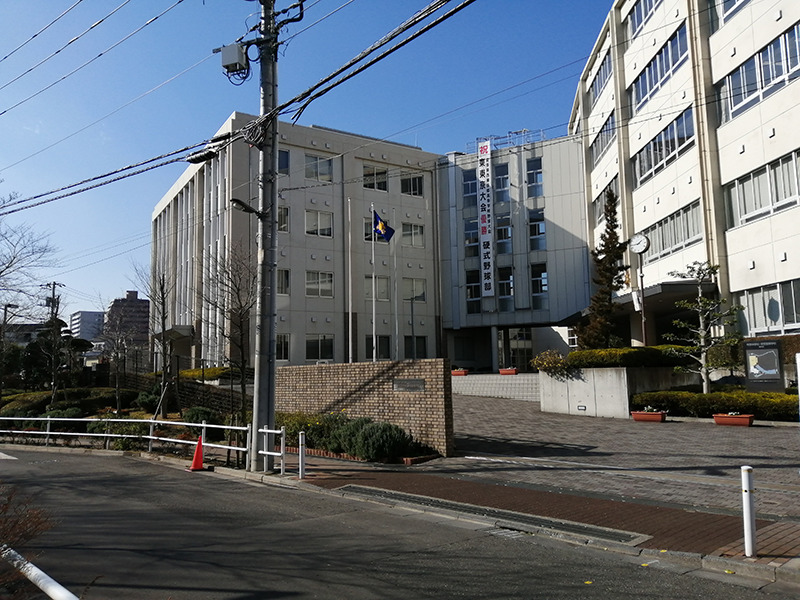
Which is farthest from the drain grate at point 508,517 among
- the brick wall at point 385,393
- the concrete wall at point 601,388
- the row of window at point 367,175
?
the row of window at point 367,175

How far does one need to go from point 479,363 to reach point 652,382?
81.1 ft

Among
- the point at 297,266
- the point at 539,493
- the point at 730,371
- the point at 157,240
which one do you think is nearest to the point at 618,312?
the point at 730,371

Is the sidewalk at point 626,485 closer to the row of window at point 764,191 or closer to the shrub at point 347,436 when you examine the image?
the shrub at point 347,436

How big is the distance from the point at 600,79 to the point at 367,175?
1537cm

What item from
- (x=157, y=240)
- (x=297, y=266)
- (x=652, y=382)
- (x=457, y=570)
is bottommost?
(x=457, y=570)

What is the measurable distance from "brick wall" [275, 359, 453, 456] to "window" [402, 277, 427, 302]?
2420 cm

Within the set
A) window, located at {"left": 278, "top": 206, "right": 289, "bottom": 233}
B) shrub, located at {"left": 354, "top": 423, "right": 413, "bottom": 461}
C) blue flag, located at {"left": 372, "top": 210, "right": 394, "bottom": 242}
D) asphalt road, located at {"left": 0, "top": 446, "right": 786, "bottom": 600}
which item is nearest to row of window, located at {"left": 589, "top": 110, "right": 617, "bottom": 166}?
blue flag, located at {"left": 372, "top": 210, "right": 394, "bottom": 242}

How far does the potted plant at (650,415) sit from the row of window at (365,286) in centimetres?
2330

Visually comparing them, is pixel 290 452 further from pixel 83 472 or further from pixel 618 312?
pixel 618 312

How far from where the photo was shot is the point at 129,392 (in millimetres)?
32062

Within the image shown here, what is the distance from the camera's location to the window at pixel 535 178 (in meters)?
42.6

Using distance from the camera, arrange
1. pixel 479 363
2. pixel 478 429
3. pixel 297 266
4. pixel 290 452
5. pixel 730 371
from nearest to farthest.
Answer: pixel 290 452 → pixel 478 429 → pixel 730 371 → pixel 297 266 → pixel 479 363

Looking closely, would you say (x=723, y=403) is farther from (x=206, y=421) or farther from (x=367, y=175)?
(x=367, y=175)

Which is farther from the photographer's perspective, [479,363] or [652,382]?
[479,363]
